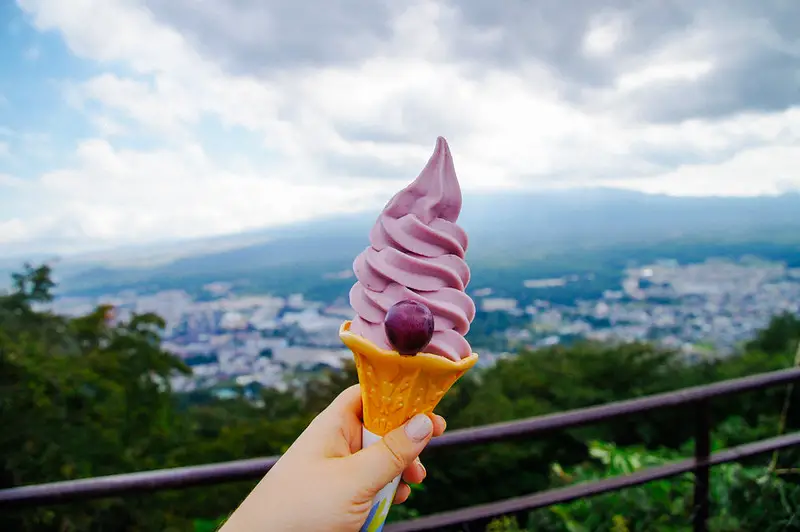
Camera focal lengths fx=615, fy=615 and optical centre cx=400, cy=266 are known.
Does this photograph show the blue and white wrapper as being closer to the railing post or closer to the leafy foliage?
the leafy foliage

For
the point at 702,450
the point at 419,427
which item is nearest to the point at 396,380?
the point at 419,427

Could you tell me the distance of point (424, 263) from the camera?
1.21m

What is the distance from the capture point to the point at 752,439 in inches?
138

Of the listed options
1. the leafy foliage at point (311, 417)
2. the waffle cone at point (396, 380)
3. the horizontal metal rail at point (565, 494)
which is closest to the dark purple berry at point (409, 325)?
the waffle cone at point (396, 380)

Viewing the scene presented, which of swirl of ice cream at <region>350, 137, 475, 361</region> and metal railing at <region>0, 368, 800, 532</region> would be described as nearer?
swirl of ice cream at <region>350, 137, 475, 361</region>

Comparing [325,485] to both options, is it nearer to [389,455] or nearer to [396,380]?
[389,455]

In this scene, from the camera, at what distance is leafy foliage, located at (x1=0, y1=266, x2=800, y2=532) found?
262cm

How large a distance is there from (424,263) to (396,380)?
23 centimetres

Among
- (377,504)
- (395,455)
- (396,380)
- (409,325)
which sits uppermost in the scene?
(409,325)

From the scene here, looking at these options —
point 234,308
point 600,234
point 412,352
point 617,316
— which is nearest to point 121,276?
point 234,308

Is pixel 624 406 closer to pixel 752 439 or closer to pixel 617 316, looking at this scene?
pixel 752 439

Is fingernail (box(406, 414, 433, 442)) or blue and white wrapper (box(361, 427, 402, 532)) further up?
fingernail (box(406, 414, 433, 442))

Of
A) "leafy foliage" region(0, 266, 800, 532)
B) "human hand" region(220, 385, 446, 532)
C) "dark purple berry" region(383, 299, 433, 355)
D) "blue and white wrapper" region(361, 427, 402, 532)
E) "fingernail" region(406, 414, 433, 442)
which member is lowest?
"leafy foliage" region(0, 266, 800, 532)

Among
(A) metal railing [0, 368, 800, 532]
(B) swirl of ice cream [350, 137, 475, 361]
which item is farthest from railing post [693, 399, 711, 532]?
(B) swirl of ice cream [350, 137, 475, 361]
